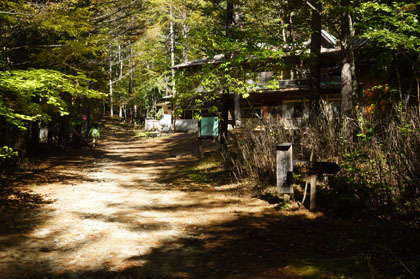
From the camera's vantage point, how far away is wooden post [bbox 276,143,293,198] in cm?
770

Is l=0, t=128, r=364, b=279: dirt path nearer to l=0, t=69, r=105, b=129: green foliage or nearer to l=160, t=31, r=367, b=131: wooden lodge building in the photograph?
l=0, t=69, r=105, b=129: green foliage

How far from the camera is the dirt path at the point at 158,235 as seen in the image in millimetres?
4770

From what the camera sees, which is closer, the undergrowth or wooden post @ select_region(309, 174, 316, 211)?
the undergrowth

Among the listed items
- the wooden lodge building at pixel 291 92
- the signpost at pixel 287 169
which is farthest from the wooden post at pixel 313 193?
the wooden lodge building at pixel 291 92

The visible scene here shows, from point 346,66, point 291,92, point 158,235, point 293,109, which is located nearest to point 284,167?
point 158,235

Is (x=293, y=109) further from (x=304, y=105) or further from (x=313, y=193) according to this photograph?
(x=313, y=193)

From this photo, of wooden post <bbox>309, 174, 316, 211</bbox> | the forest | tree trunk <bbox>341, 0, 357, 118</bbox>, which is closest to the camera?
the forest

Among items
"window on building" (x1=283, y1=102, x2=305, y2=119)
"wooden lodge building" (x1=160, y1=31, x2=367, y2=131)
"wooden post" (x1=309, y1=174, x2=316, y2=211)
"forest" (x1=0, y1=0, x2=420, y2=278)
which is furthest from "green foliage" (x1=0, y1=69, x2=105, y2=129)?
"window on building" (x1=283, y1=102, x2=305, y2=119)

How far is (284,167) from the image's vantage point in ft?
25.4

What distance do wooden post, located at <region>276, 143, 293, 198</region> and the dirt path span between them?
0.58 m

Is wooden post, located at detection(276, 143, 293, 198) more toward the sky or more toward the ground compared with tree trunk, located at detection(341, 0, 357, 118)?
more toward the ground

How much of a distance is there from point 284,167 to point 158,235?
11.1 ft

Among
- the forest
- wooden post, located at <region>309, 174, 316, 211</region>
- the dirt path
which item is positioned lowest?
the dirt path

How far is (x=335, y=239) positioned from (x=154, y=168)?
1169 cm
